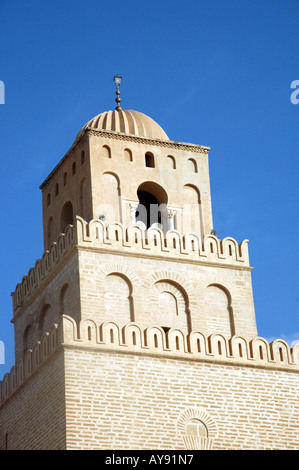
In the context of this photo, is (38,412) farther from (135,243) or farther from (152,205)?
(152,205)

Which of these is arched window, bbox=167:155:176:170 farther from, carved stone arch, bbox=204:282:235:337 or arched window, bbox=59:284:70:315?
arched window, bbox=59:284:70:315

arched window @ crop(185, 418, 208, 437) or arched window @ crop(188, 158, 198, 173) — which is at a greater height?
arched window @ crop(188, 158, 198, 173)

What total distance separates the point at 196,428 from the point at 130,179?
21.3ft

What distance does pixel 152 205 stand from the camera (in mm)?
31672

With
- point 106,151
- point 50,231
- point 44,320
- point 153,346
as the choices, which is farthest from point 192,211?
point 153,346

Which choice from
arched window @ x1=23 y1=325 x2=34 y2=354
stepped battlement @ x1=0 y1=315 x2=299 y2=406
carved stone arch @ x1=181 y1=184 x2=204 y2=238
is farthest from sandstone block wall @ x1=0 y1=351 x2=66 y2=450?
carved stone arch @ x1=181 y1=184 x2=204 y2=238

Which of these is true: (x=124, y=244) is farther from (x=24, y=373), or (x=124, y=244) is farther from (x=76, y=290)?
(x=24, y=373)

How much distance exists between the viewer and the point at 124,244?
29719 millimetres

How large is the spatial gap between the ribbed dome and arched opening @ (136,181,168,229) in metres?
1.26

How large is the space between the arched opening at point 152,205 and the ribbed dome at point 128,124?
1264 millimetres

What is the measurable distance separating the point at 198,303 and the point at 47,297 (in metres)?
3.51

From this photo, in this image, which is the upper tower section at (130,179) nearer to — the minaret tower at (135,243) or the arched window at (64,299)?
the minaret tower at (135,243)

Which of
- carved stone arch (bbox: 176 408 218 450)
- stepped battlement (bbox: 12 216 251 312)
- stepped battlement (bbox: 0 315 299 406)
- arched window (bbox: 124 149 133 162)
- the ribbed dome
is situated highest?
the ribbed dome

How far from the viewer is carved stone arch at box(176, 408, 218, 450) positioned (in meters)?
27.4
